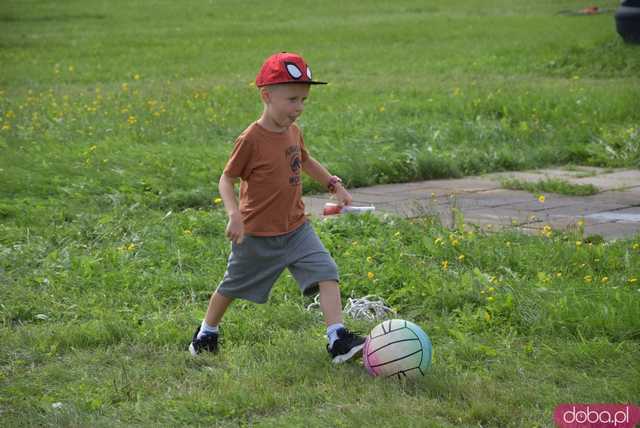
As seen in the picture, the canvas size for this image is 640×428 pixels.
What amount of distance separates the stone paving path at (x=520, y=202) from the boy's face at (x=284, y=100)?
246 centimetres

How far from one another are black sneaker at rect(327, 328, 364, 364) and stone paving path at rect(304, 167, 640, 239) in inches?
98.1

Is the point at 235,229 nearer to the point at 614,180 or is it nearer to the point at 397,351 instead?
the point at 397,351

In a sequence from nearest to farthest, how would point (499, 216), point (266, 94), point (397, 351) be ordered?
point (397, 351), point (266, 94), point (499, 216)

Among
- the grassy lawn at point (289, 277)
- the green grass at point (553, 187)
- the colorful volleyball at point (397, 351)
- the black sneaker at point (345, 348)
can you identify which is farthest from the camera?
the green grass at point (553, 187)

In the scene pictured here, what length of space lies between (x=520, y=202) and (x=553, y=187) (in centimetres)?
53

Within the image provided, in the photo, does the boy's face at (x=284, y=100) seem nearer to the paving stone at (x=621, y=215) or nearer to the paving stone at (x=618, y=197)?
the paving stone at (x=621, y=215)

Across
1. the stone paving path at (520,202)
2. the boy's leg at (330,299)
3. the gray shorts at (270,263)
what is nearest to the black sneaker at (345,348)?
the boy's leg at (330,299)

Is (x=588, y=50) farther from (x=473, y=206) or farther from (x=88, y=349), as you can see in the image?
(x=88, y=349)

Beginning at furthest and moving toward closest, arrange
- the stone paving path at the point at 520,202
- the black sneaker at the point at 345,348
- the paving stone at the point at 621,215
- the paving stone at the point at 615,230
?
the paving stone at the point at 621,215, the stone paving path at the point at 520,202, the paving stone at the point at 615,230, the black sneaker at the point at 345,348

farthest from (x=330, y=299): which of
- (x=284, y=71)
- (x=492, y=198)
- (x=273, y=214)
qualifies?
(x=492, y=198)

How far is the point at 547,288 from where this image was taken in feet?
17.4

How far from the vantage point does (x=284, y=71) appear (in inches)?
183

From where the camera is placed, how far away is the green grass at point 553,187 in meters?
8.37

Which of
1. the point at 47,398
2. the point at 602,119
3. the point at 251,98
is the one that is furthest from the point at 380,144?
the point at 47,398
